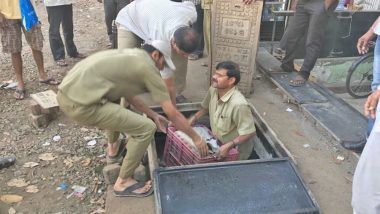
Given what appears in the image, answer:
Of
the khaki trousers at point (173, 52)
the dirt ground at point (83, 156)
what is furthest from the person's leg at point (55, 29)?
the khaki trousers at point (173, 52)

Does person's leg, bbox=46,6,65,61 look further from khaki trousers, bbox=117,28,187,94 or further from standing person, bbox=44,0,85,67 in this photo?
khaki trousers, bbox=117,28,187,94

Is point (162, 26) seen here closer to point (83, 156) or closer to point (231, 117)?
point (231, 117)

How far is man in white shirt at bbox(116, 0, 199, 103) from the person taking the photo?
315 centimetres

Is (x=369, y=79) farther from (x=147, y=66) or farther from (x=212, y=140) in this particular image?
(x=147, y=66)

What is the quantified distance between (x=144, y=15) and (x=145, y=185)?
177 centimetres

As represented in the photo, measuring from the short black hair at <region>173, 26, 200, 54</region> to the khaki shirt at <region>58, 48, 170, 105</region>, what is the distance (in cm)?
51

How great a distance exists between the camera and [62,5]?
5645mm

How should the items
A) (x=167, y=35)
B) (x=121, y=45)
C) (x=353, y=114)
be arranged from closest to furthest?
1. (x=167, y=35)
2. (x=121, y=45)
3. (x=353, y=114)

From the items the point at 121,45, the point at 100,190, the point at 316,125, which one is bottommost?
the point at 100,190

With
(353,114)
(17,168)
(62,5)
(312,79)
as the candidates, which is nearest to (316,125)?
(353,114)

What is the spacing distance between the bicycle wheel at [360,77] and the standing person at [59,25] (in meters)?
4.51

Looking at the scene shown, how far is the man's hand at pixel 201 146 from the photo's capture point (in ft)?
9.92

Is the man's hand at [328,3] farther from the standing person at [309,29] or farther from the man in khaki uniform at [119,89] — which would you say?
the man in khaki uniform at [119,89]

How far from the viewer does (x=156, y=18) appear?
11.9 feet
